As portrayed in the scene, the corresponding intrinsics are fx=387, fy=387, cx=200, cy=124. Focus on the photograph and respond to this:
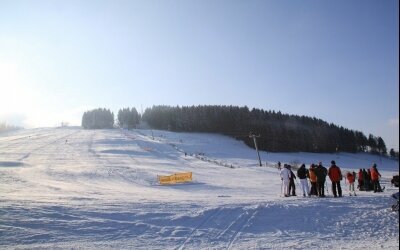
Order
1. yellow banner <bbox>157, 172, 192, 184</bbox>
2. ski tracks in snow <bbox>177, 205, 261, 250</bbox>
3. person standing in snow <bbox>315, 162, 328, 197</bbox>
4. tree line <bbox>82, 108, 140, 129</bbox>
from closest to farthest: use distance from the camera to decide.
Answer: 1. ski tracks in snow <bbox>177, 205, 261, 250</bbox>
2. person standing in snow <bbox>315, 162, 328, 197</bbox>
3. yellow banner <bbox>157, 172, 192, 184</bbox>
4. tree line <bbox>82, 108, 140, 129</bbox>

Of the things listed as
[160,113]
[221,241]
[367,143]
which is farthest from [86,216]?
[160,113]

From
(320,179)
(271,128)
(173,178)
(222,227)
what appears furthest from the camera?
(271,128)

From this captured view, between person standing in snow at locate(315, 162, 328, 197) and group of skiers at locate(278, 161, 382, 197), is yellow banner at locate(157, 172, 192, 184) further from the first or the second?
person standing in snow at locate(315, 162, 328, 197)

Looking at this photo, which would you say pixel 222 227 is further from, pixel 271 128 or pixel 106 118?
pixel 106 118

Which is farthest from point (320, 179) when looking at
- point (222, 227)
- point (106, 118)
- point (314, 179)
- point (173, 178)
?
point (106, 118)

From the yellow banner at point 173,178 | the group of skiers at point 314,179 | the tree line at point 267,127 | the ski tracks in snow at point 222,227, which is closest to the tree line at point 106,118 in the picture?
the tree line at point 267,127

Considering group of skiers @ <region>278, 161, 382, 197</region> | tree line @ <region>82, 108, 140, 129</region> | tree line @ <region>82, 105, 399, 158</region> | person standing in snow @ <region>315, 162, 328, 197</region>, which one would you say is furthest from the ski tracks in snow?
tree line @ <region>82, 108, 140, 129</region>

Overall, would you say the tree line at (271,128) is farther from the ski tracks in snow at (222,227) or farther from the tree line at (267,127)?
the ski tracks in snow at (222,227)

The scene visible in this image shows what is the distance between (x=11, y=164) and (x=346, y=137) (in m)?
99.2

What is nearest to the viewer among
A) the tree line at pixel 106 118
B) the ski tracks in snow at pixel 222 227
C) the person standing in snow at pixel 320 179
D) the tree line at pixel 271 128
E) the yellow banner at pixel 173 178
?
the ski tracks in snow at pixel 222 227

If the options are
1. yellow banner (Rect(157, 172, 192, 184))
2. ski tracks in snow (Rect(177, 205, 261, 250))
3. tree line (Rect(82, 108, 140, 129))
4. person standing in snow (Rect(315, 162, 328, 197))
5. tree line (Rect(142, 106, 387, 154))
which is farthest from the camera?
tree line (Rect(82, 108, 140, 129))

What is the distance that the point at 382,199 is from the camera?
16062 mm

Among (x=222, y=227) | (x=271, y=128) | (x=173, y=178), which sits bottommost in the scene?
(x=173, y=178)

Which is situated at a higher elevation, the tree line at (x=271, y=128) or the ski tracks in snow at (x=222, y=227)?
Result: the tree line at (x=271, y=128)
